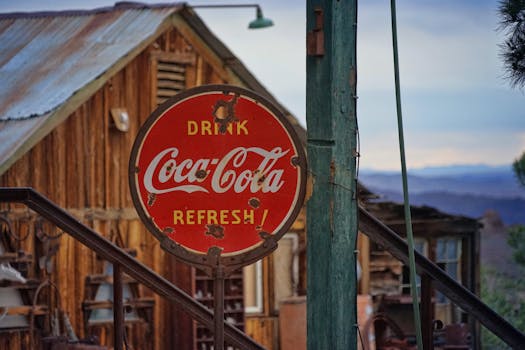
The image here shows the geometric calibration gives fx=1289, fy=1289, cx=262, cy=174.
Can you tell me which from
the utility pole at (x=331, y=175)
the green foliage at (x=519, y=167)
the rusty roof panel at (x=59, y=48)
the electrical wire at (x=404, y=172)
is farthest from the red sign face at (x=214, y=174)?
the green foliage at (x=519, y=167)

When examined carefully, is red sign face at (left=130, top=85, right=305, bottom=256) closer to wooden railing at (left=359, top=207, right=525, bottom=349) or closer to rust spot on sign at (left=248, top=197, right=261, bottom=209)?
rust spot on sign at (left=248, top=197, right=261, bottom=209)

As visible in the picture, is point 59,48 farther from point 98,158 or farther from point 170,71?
point 98,158

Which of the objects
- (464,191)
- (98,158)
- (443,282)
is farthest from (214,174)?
(464,191)

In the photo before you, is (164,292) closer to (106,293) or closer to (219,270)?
(219,270)

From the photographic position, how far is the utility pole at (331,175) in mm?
6449

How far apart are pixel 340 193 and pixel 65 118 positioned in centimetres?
1013

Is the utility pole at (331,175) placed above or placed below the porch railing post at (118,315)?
above

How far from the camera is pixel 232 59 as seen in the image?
18484 mm

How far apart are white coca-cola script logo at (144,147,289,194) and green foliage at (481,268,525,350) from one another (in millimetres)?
14397

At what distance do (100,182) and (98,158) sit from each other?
0.31 meters

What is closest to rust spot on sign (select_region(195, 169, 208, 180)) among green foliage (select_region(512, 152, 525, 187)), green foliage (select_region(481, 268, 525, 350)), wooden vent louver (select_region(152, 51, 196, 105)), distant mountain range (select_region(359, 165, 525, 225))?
green foliage (select_region(512, 152, 525, 187))

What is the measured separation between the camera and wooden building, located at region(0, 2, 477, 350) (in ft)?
51.0

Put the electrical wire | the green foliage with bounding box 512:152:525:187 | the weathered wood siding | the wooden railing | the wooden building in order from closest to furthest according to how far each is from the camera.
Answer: the electrical wire → the wooden railing → the wooden building → the weathered wood siding → the green foliage with bounding box 512:152:525:187

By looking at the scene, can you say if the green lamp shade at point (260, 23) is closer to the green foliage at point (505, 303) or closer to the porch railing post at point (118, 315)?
the green foliage at point (505, 303)
